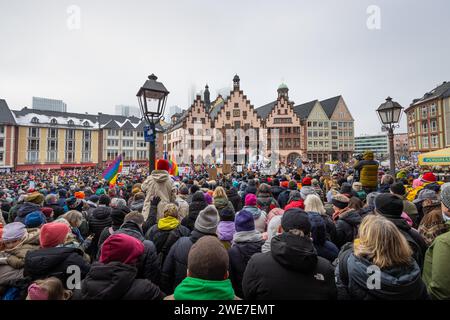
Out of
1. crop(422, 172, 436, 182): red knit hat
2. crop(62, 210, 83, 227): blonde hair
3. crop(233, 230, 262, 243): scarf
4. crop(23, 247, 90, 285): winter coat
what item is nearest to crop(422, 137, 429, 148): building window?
crop(422, 172, 436, 182): red knit hat

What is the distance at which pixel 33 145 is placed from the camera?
51.9m

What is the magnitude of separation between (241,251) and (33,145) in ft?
218

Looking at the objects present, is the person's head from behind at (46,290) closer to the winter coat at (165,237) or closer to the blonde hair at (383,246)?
the winter coat at (165,237)

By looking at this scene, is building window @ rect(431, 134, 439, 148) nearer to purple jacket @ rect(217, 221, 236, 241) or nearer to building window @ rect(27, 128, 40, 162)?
purple jacket @ rect(217, 221, 236, 241)

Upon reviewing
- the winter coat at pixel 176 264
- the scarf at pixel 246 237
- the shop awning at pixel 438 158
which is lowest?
the winter coat at pixel 176 264

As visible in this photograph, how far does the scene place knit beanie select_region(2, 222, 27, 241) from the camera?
2881 mm

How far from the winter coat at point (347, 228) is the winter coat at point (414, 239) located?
84 cm

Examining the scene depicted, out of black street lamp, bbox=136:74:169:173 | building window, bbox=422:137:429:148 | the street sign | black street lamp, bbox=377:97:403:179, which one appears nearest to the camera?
black street lamp, bbox=136:74:169:173

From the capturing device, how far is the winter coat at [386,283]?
76.0 inches

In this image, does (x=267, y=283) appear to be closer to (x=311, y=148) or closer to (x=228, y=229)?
(x=228, y=229)

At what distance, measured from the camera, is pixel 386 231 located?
2.12 metres

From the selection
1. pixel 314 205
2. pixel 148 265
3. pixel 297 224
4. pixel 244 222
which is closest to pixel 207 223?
pixel 244 222

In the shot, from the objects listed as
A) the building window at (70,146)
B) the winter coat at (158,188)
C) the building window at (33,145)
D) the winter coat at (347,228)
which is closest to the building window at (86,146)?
the building window at (70,146)

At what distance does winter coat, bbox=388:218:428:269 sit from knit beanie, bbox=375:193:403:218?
8 centimetres
